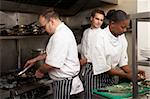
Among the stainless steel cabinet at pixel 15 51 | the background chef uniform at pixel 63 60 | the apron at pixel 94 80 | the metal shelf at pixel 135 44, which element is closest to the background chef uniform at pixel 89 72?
the apron at pixel 94 80

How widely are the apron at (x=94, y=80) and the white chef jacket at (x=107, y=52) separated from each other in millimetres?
79

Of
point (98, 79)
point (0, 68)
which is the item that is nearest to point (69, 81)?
point (98, 79)

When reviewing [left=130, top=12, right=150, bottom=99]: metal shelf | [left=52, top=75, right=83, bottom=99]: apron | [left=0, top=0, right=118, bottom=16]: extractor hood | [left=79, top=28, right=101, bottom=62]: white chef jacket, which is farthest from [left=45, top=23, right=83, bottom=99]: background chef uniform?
[left=0, top=0, right=118, bottom=16]: extractor hood

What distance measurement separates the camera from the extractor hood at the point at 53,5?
1863 mm

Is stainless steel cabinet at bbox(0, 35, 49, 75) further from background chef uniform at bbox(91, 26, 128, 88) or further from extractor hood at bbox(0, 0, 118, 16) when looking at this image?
background chef uniform at bbox(91, 26, 128, 88)

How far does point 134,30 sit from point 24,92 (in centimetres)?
91

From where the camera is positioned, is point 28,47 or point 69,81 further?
point 28,47

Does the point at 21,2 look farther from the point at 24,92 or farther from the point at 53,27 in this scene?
the point at 24,92

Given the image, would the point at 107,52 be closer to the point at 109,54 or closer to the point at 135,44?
the point at 109,54

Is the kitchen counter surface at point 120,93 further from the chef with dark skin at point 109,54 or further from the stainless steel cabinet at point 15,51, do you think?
the stainless steel cabinet at point 15,51

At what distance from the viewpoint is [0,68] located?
187cm

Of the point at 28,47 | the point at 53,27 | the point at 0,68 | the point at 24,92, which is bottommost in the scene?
the point at 24,92

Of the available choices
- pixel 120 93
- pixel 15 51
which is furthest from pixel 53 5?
pixel 120 93

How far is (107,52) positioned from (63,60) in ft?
1.05
